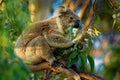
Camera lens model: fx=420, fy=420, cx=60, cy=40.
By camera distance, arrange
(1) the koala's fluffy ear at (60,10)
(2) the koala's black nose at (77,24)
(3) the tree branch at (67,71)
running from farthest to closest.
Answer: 1. (1) the koala's fluffy ear at (60,10)
2. (2) the koala's black nose at (77,24)
3. (3) the tree branch at (67,71)

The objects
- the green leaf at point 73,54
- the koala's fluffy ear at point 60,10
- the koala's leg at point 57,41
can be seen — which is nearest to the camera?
the green leaf at point 73,54

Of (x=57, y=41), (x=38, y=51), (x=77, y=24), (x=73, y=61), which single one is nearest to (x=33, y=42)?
(x=38, y=51)

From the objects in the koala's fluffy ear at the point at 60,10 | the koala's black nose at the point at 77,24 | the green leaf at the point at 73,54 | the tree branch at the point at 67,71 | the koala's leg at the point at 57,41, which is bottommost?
the tree branch at the point at 67,71

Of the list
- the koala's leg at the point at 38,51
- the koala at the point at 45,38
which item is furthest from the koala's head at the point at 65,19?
the koala's leg at the point at 38,51

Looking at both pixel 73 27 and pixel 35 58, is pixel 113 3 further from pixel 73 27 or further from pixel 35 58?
pixel 35 58

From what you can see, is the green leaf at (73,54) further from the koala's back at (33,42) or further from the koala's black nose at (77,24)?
the koala's black nose at (77,24)

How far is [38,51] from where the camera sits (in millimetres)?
4652

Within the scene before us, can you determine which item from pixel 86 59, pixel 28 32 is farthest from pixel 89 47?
pixel 28 32

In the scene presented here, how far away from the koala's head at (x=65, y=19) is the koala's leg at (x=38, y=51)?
1.35 ft

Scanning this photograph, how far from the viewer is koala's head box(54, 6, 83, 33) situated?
16.2ft

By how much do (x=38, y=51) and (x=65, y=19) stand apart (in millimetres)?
652

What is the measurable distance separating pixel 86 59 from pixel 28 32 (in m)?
0.97

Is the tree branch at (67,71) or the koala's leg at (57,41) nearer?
the tree branch at (67,71)

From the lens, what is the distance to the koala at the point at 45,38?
456 cm
